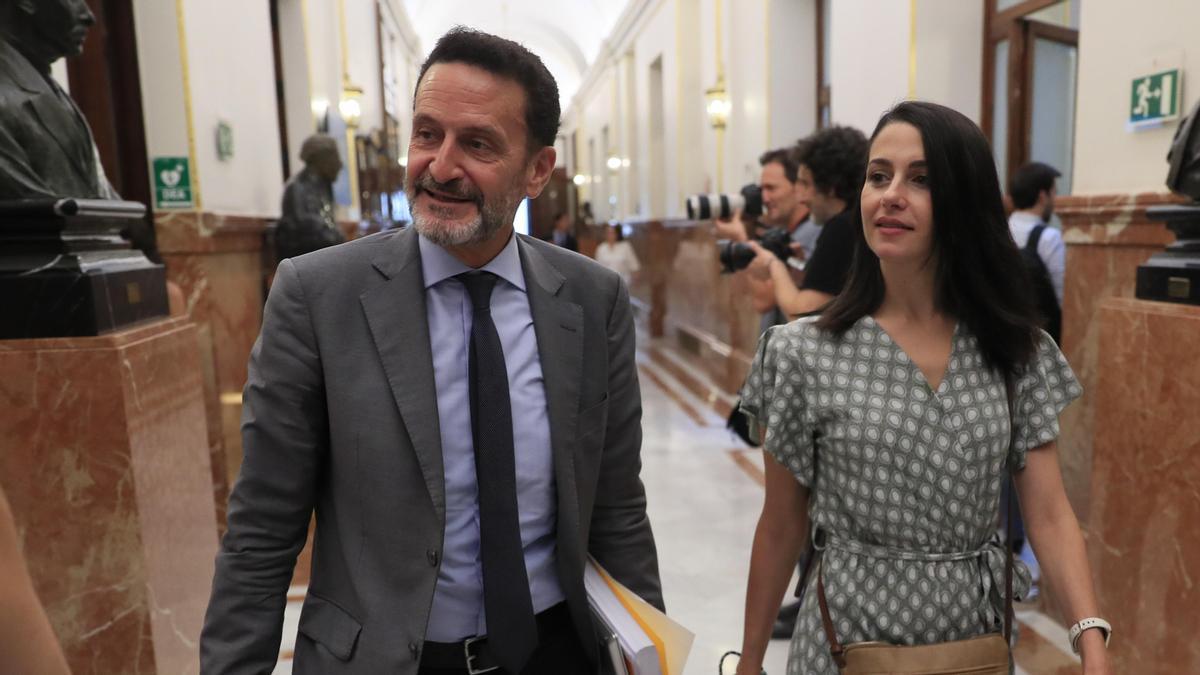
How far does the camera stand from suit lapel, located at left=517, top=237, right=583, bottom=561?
1.42m

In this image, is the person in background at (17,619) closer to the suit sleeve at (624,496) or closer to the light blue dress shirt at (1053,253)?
the suit sleeve at (624,496)

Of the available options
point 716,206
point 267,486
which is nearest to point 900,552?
point 267,486

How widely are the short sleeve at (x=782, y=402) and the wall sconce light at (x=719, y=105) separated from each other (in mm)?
7474

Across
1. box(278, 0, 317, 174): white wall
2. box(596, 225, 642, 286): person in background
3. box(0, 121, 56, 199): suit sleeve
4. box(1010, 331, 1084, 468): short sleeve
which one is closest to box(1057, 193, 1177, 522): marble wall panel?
box(1010, 331, 1084, 468): short sleeve

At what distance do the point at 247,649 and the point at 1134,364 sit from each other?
8.24 feet

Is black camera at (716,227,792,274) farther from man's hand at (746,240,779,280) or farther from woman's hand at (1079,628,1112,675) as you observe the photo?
woman's hand at (1079,628,1112,675)

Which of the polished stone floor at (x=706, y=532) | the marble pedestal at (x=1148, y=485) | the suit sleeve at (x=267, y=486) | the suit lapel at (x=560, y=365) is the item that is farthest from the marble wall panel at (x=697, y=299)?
the suit sleeve at (x=267, y=486)

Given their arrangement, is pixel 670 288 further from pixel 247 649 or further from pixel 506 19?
pixel 506 19

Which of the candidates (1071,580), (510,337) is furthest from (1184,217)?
(510,337)

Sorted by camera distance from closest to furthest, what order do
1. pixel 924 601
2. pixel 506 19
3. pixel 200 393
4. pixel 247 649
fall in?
pixel 247 649, pixel 924 601, pixel 200 393, pixel 506 19

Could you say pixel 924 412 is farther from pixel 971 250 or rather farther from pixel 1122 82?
pixel 1122 82

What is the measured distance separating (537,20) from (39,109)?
21.7 m

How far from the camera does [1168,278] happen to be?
2.50m

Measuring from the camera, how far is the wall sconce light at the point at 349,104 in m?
9.57
